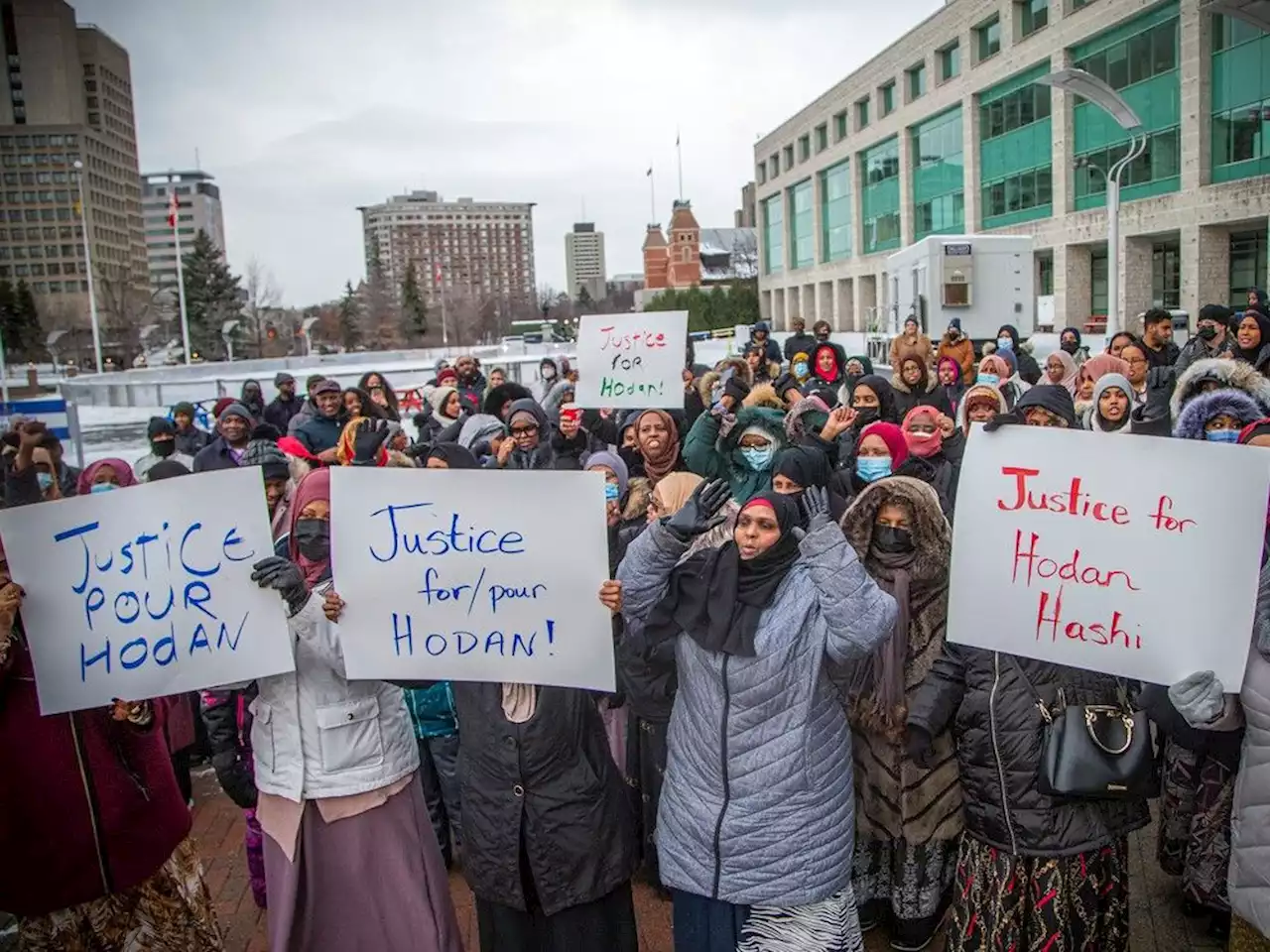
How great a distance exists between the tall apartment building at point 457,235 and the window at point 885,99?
113 meters

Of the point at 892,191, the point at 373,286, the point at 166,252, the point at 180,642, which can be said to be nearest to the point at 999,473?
the point at 180,642

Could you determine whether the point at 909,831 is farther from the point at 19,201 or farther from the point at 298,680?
the point at 19,201

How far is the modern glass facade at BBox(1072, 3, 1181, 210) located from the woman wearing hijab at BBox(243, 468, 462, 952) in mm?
27996

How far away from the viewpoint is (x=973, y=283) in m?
19.5

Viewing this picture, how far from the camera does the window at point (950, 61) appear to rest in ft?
125

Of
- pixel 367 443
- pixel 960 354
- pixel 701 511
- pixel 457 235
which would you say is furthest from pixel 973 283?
pixel 457 235

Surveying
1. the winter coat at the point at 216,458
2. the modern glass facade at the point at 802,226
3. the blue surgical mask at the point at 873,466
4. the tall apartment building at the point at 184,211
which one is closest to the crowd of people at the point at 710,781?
the blue surgical mask at the point at 873,466

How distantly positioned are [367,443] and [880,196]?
144 ft

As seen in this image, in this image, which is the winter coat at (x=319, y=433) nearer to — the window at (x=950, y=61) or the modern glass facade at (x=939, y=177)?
the modern glass facade at (x=939, y=177)

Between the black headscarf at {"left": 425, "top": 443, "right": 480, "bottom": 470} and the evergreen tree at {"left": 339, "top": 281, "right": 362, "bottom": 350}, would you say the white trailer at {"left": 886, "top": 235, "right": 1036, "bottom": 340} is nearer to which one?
the black headscarf at {"left": 425, "top": 443, "right": 480, "bottom": 470}

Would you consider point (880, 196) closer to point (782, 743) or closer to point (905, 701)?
point (905, 701)

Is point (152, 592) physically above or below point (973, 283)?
below

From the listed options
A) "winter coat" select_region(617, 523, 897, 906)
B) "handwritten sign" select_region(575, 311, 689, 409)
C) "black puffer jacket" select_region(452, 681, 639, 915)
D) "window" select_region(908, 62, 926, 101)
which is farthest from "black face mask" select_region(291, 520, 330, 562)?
"window" select_region(908, 62, 926, 101)

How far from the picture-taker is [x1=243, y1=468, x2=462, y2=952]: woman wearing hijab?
3.29 meters
